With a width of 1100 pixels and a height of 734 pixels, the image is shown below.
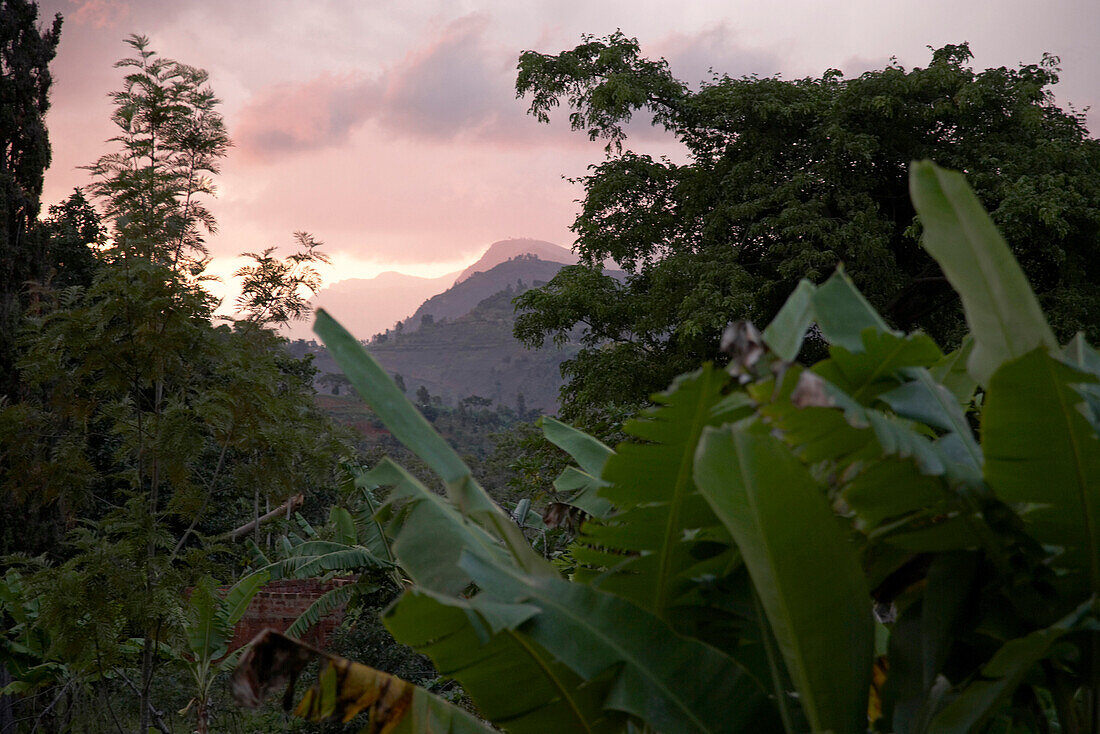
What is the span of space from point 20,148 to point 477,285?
512 ft

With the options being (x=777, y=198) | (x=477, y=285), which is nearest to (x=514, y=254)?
(x=477, y=285)

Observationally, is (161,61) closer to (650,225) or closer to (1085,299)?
(650,225)

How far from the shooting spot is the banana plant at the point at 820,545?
124 centimetres

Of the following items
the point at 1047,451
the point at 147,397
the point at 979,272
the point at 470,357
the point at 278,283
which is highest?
the point at 470,357

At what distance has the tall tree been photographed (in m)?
8.69

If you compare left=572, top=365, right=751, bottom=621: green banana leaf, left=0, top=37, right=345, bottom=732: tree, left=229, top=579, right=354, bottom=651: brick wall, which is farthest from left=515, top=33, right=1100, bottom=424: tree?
left=572, top=365, right=751, bottom=621: green banana leaf

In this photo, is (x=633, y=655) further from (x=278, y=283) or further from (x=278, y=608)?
(x=278, y=608)

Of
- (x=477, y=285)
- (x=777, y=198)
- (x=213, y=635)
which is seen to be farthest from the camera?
(x=477, y=285)

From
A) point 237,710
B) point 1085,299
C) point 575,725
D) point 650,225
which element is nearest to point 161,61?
point 575,725

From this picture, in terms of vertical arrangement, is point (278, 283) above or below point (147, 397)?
above

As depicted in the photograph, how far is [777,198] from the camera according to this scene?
43.7 feet

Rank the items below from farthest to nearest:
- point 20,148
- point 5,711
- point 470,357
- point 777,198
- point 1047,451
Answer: point 470,357
point 777,198
point 20,148
point 5,711
point 1047,451

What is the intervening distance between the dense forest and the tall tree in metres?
0.04

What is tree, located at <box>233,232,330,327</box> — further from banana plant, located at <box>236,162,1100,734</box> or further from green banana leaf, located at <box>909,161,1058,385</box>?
green banana leaf, located at <box>909,161,1058,385</box>
